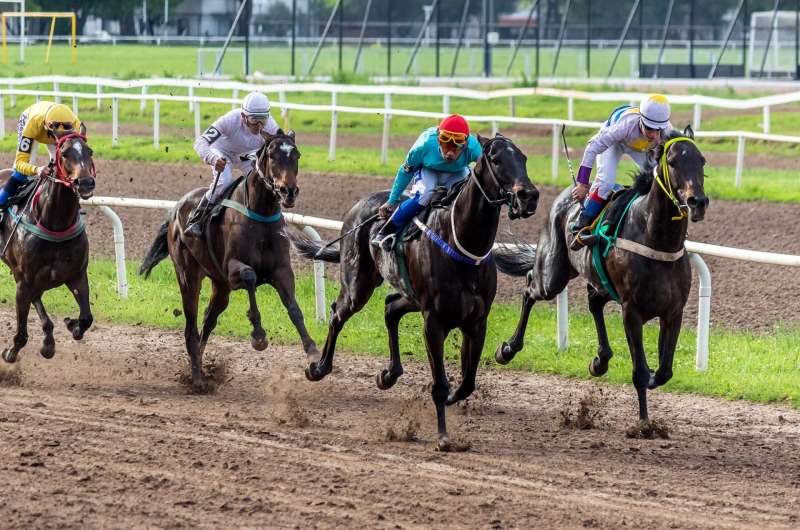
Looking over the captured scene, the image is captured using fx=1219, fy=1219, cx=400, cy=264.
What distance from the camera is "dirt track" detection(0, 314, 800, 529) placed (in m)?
5.15

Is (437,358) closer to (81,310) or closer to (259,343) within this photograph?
(259,343)

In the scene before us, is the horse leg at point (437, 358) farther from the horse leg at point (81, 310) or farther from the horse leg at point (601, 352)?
the horse leg at point (81, 310)

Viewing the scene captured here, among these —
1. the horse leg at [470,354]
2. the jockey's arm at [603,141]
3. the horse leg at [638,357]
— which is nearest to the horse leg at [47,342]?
the horse leg at [470,354]

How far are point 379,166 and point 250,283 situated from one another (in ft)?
29.6

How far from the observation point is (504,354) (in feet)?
26.8

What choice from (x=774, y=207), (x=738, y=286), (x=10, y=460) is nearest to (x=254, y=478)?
(x=10, y=460)

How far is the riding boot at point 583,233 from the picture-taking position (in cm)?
728

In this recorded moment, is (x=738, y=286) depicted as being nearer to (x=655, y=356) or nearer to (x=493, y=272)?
(x=655, y=356)

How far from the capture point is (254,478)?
5664 millimetres

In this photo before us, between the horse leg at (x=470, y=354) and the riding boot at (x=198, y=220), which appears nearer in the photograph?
the horse leg at (x=470, y=354)

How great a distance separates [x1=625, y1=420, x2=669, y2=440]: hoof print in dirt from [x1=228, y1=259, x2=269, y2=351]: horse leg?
98.1 inches

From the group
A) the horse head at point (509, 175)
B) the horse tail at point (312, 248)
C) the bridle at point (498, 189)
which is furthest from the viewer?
the horse tail at point (312, 248)

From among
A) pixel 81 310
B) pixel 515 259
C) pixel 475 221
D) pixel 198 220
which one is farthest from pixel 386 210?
pixel 81 310

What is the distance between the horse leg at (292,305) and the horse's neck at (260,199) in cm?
41
